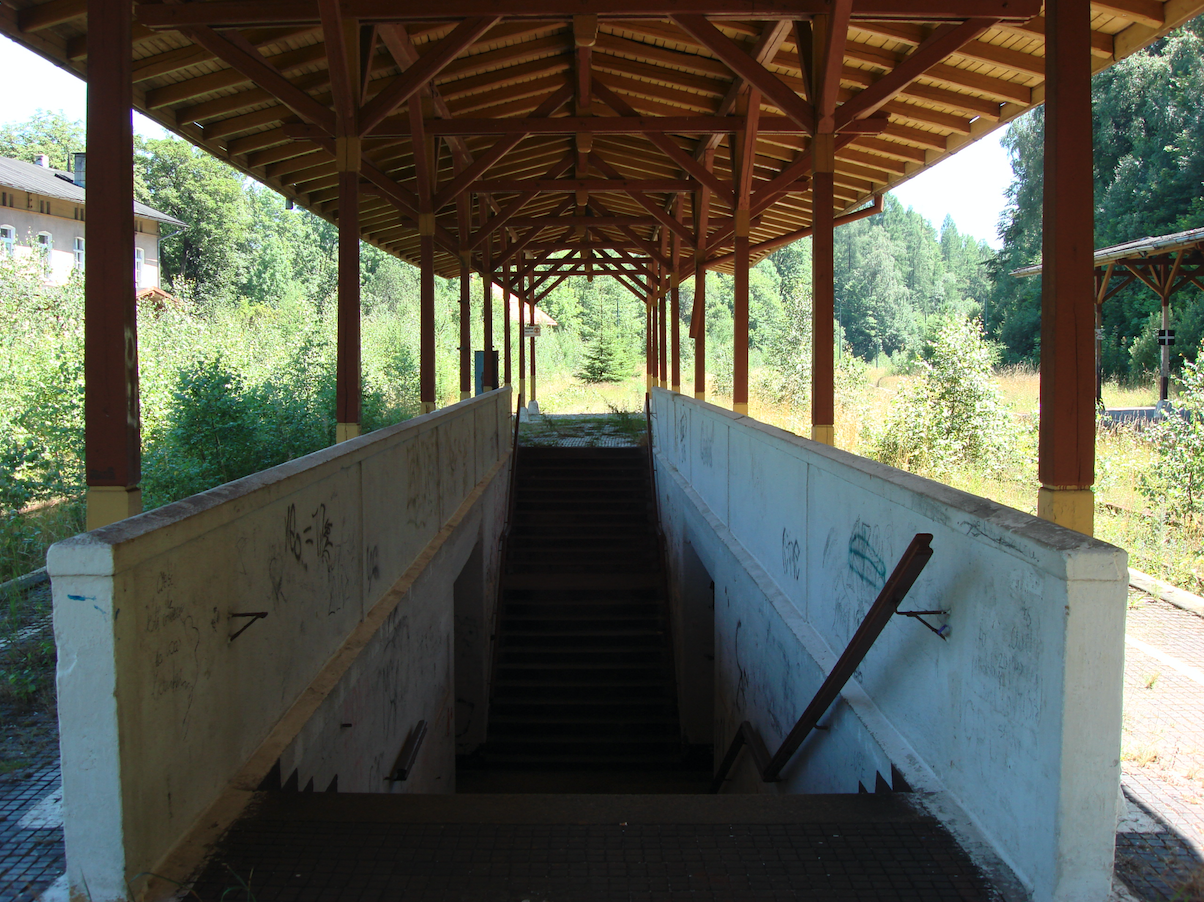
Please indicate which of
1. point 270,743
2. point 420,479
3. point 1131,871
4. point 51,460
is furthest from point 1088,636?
point 51,460

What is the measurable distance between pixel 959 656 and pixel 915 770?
1.80ft

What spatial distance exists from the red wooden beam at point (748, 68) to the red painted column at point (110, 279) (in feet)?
14.4

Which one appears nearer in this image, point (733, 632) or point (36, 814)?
point (36, 814)

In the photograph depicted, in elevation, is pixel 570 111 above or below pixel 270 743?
above

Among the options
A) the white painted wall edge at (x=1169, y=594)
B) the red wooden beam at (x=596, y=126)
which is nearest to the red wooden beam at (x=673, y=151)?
the red wooden beam at (x=596, y=126)

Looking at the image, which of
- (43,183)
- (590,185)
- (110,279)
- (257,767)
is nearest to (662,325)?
(590,185)

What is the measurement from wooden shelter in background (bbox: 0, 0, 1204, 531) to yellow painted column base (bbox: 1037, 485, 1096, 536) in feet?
0.04

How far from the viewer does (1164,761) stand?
14.3ft

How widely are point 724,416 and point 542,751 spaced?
5.59m

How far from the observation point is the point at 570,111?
13.0 m

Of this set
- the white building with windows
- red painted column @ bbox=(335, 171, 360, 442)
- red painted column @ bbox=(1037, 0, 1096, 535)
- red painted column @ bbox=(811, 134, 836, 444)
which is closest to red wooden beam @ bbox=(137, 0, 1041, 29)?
red painted column @ bbox=(811, 134, 836, 444)

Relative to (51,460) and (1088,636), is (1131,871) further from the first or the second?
(51,460)

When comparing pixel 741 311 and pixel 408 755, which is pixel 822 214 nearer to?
pixel 741 311

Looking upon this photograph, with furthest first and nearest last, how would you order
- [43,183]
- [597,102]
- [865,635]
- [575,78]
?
1. [43,183]
2. [597,102]
3. [575,78]
4. [865,635]
